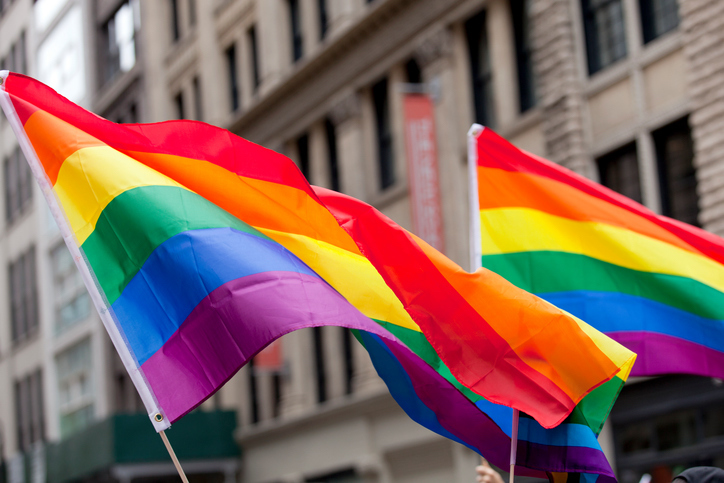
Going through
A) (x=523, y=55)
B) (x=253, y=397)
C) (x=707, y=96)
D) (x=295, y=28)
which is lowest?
(x=253, y=397)

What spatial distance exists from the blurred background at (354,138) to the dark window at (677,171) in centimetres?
3

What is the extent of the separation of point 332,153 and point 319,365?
5.35 metres

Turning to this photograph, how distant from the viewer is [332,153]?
85.3 feet

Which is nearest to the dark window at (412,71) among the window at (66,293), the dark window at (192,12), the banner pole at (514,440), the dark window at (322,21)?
the dark window at (322,21)

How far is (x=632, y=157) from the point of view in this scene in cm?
1653

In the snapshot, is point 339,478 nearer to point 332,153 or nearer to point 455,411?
point 332,153

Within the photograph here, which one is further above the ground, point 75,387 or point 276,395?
point 75,387

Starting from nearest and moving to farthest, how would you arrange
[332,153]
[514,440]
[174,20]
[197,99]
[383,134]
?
[514,440]
[383,134]
[332,153]
[197,99]
[174,20]

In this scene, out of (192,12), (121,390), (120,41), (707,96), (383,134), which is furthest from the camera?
(120,41)

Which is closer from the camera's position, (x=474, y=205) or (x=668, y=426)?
(x=474, y=205)

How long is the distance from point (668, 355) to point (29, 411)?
131 feet

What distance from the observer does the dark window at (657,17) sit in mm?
15577

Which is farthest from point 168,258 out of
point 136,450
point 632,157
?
point 136,450

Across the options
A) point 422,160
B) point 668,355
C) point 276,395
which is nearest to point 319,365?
point 276,395
